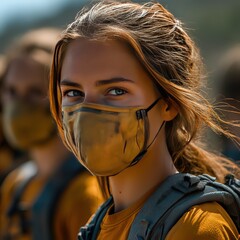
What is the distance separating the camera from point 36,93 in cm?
546

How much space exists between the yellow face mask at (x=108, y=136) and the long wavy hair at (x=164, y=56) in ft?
0.57

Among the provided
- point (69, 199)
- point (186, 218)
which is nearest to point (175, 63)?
point (186, 218)

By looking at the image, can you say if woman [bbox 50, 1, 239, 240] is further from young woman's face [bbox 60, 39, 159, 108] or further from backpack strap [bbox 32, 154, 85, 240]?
backpack strap [bbox 32, 154, 85, 240]

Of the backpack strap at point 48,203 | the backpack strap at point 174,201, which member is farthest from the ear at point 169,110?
the backpack strap at point 48,203

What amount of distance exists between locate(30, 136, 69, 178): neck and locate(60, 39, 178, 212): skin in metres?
2.03

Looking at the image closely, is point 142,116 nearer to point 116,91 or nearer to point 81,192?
point 116,91

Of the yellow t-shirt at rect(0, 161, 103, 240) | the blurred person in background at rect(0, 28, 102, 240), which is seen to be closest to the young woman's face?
the yellow t-shirt at rect(0, 161, 103, 240)

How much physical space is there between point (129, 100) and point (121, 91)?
5 cm

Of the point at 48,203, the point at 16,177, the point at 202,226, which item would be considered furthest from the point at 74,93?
the point at 16,177

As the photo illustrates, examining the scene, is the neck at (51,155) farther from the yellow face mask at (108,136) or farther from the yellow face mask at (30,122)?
the yellow face mask at (108,136)

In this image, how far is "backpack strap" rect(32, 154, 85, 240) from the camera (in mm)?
4832

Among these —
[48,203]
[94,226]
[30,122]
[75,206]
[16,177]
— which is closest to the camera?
[94,226]

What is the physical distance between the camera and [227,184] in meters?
3.28

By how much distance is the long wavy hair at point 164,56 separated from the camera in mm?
3219
